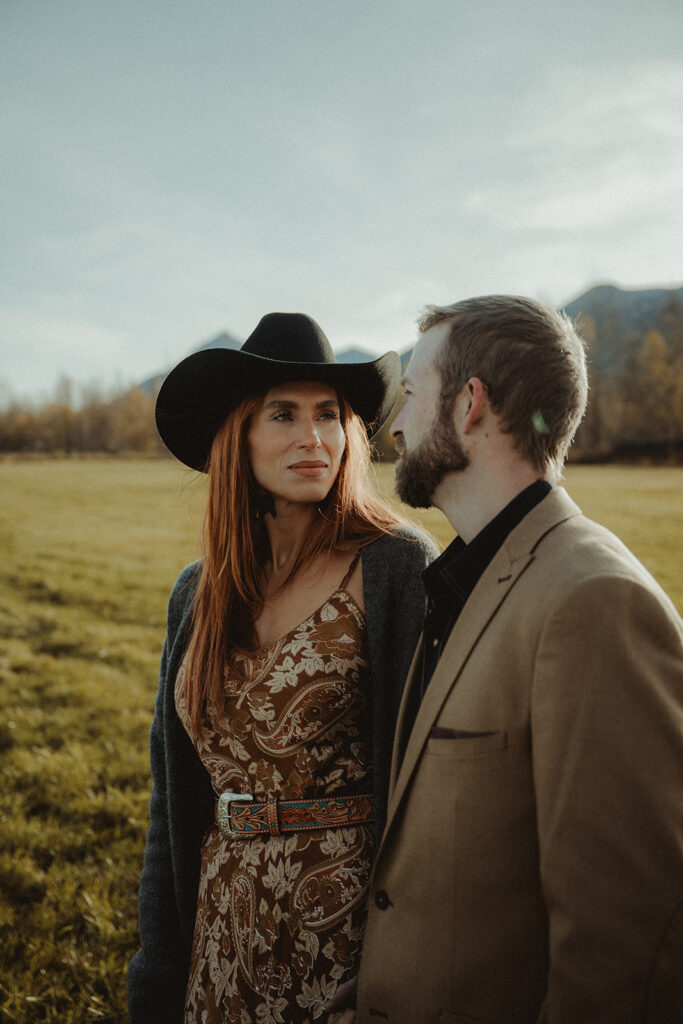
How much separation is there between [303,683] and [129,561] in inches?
483

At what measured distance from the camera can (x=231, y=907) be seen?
2178mm

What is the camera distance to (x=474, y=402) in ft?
5.93

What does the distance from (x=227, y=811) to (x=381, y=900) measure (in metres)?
0.80

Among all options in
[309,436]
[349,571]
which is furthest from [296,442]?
[349,571]

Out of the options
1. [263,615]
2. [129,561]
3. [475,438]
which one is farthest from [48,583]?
[475,438]

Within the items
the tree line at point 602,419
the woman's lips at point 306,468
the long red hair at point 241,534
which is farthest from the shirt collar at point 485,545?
the tree line at point 602,419

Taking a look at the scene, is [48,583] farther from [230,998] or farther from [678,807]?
[678,807]

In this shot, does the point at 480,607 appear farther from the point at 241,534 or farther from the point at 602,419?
the point at 602,419

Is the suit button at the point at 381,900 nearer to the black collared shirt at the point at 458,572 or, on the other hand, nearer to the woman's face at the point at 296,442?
the black collared shirt at the point at 458,572

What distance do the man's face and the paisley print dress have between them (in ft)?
2.09

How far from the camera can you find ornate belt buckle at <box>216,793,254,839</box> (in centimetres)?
224

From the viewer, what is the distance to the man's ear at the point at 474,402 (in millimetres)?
1805

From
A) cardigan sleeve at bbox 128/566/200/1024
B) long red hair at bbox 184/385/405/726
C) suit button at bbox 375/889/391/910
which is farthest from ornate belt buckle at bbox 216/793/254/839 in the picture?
suit button at bbox 375/889/391/910

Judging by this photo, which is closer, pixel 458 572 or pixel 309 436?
pixel 458 572
